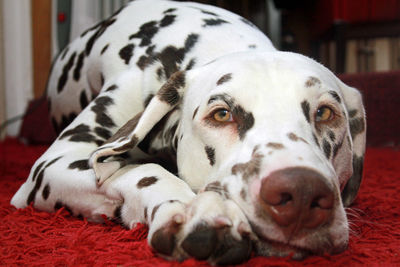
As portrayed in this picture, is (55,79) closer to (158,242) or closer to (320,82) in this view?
(320,82)

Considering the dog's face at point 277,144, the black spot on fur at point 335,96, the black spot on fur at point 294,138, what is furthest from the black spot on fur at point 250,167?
the black spot on fur at point 335,96

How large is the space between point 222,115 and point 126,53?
971mm

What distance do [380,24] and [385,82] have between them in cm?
168

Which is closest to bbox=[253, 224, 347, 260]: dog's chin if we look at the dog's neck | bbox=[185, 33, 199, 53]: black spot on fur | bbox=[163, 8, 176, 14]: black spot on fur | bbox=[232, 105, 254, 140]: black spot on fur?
bbox=[232, 105, 254, 140]: black spot on fur

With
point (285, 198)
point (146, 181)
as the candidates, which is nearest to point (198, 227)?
point (285, 198)

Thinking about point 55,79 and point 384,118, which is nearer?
point 55,79

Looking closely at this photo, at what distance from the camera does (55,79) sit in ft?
10.2

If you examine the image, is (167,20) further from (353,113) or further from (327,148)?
(327,148)

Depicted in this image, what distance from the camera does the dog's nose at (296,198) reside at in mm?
1076

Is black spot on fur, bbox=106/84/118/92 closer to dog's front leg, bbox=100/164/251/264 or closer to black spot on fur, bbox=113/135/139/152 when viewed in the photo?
black spot on fur, bbox=113/135/139/152

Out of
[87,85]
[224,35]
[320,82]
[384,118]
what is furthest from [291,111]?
[384,118]

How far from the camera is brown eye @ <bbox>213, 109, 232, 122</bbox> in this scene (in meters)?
1.52

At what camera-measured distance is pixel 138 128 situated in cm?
164

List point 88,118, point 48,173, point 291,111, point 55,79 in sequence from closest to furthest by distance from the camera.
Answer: point 291,111, point 48,173, point 88,118, point 55,79
